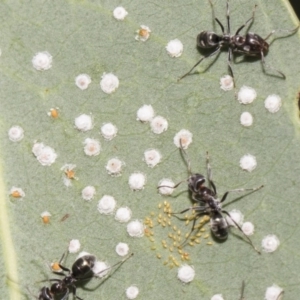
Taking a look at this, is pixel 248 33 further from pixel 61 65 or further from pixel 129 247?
pixel 129 247

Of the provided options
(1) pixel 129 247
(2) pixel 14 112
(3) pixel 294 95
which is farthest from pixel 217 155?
(2) pixel 14 112

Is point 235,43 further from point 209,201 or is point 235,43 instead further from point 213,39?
point 209,201

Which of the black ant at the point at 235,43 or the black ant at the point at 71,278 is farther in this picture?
the black ant at the point at 71,278

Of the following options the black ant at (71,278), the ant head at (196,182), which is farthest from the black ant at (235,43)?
the black ant at (71,278)

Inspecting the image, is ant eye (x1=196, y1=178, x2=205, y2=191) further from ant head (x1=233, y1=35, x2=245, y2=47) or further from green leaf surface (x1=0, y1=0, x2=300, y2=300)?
ant head (x1=233, y1=35, x2=245, y2=47)

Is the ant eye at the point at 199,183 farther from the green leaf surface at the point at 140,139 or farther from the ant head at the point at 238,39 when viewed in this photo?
the ant head at the point at 238,39

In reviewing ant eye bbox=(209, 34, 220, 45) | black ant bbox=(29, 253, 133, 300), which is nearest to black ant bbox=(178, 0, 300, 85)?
ant eye bbox=(209, 34, 220, 45)

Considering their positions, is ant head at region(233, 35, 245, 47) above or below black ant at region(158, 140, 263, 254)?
above
